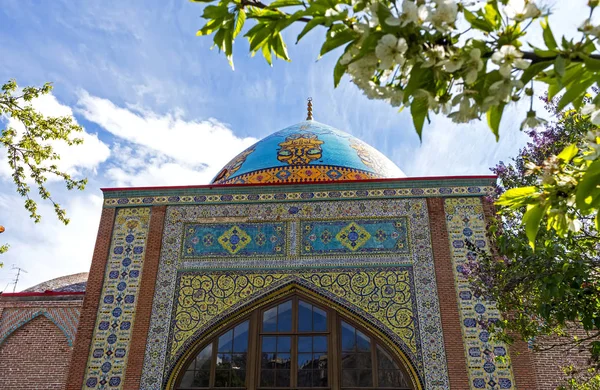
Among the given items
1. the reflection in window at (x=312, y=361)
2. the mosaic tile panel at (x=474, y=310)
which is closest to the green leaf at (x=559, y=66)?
the mosaic tile panel at (x=474, y=310)

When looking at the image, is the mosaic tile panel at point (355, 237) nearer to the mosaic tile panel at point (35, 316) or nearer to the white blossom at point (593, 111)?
the mosaic tile panel at point (35, 316)

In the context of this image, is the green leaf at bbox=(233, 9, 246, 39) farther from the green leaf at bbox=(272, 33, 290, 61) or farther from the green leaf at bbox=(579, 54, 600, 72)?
the green leaf at bbox=(579, 54, 600, 72)

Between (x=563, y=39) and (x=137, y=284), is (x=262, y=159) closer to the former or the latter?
(x=137, y=284)

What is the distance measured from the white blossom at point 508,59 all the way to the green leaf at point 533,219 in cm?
49

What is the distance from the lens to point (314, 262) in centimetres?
818

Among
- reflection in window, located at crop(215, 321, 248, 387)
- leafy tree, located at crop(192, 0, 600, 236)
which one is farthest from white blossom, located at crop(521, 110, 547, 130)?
reflection in window, located at crop(215, 321, 248, 387)

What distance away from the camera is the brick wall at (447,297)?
7.29 meters

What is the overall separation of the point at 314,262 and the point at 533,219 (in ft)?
22.0

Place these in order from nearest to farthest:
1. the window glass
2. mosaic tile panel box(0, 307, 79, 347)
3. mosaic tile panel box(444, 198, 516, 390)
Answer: mosaic tile panel box(444, 198, 516, 390)
the window glass
mosaic tile panel box(0, 307, 79, 347)

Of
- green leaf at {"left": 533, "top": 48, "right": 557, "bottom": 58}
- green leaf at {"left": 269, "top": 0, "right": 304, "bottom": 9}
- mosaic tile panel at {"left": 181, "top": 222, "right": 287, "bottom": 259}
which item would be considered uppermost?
mosaic tile panel at {"left": 181, "top": 222, "right": 287, "bottom": 259}

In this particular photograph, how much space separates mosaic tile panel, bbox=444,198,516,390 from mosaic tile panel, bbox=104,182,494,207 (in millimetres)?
240

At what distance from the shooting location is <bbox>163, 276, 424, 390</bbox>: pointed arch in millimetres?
7516

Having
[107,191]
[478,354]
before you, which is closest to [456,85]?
[478,354]

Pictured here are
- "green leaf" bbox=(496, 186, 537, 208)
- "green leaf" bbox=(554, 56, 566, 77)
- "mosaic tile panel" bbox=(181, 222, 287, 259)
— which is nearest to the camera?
"green leaf" bbox=(554, 56, 566, 77)
